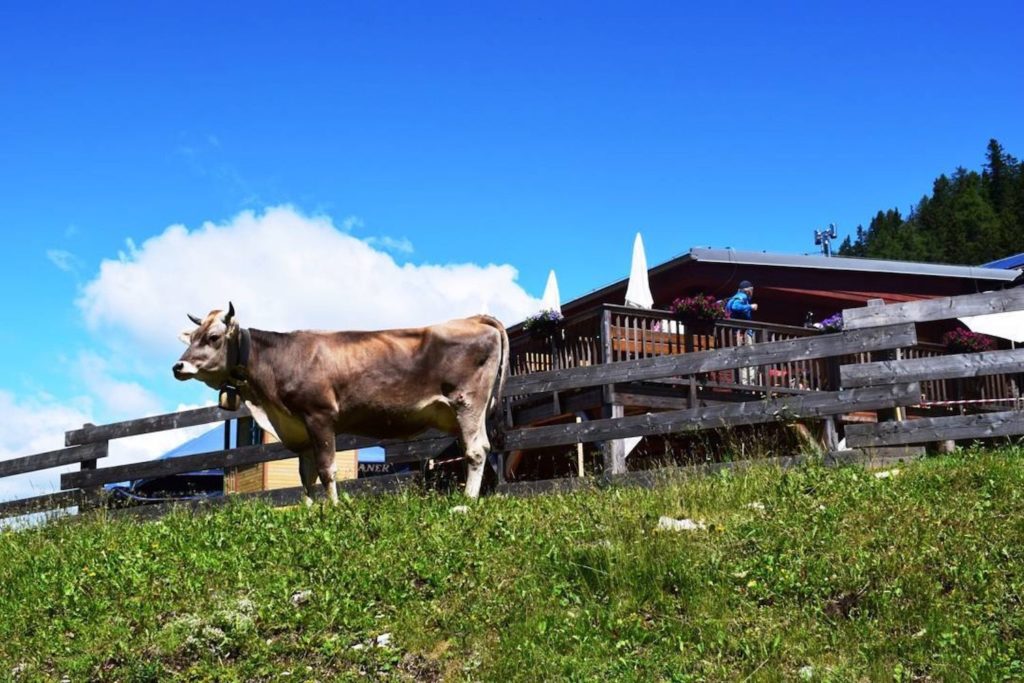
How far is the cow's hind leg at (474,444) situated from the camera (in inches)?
435

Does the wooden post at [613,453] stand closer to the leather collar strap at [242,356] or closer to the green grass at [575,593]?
the leather collar strap at [242,356]

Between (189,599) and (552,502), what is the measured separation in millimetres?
3233

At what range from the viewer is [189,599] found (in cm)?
750

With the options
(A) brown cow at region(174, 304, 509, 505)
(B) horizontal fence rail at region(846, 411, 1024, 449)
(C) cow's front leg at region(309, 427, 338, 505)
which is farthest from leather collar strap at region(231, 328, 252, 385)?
(B) horizontal fence rail at region(846, 411, 1024, 449)

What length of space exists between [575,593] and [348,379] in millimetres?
4619

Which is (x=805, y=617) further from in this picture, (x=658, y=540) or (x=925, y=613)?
(x=658, y=540)

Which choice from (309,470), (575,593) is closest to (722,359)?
(309,470)

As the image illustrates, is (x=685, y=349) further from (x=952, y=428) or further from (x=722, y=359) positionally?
(x=952, y=428)

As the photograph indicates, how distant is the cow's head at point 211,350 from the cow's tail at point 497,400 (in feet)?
8.55

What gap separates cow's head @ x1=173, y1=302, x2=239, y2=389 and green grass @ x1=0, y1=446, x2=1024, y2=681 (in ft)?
7.38

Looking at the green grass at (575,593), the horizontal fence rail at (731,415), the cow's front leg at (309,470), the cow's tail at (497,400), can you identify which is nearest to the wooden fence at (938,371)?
the horizontal fence rail at (731,415)

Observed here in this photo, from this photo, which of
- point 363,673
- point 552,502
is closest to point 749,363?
point 552,502

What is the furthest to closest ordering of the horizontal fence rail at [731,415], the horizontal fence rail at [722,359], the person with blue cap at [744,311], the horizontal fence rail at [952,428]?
the person with blue cap at [744,311] → the horizontal fence rail at [722,359] → the horizontal fence rail at [731,415] → the horizontal fence rail at [952,428]

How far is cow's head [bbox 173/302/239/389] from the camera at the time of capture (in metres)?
10.9
